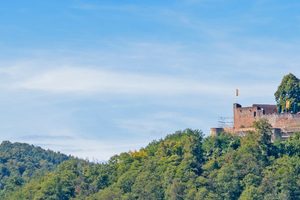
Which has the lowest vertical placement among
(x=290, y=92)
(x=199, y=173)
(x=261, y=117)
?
(x=199, y=173)

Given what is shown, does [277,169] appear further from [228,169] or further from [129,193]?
[129,193]

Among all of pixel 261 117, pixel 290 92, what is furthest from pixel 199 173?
pixel 290 92

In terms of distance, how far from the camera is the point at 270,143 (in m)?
71.2

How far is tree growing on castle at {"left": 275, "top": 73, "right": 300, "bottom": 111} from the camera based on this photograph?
76938 mm

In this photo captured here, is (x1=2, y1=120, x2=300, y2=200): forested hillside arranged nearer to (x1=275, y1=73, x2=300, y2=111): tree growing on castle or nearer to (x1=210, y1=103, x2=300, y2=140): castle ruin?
(x1=210, y1=103, x2=300, y2=140): castle ruin

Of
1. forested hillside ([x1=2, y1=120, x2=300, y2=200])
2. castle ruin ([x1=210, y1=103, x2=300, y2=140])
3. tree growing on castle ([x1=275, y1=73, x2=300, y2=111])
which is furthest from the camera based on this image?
tree growing on castle ([x1=275, y1=73, x2=300, y2=111])

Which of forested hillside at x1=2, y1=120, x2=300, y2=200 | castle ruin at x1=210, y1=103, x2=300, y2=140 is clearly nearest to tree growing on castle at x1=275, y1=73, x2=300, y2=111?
castle ruin at x1=210, y1=103, x2=300, y2=140

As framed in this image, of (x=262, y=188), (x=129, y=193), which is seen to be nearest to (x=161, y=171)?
(x=129, y=193)

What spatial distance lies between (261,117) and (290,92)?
196 inches

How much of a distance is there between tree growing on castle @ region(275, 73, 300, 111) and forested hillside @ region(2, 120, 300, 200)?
631 centimetres

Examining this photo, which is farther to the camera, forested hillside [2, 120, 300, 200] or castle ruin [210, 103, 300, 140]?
castle ruin [210, 103, 300, 140]

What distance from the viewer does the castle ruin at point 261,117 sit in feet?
242

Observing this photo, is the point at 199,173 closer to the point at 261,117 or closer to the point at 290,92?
the point at 261,117

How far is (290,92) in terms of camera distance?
254 ft
